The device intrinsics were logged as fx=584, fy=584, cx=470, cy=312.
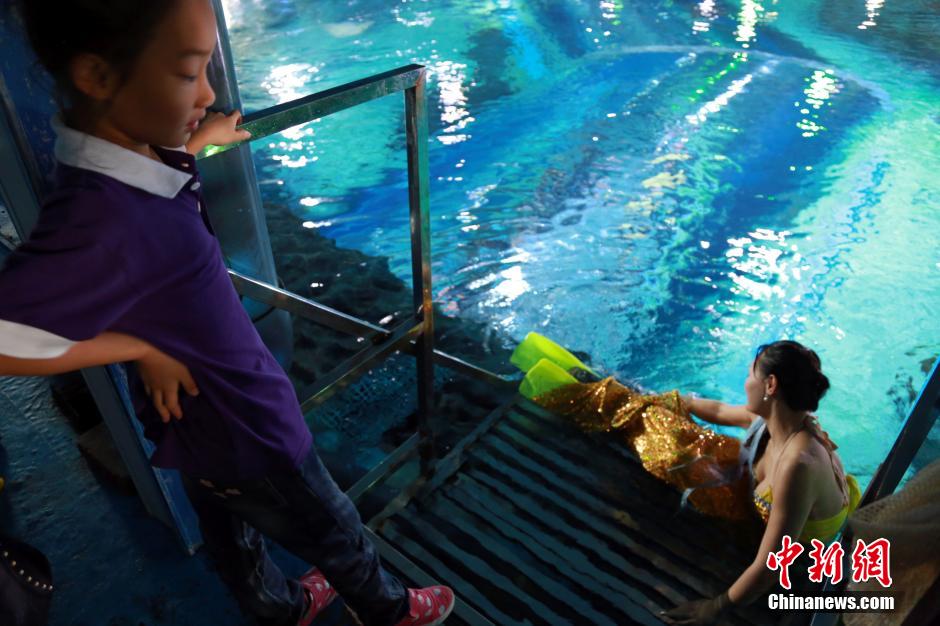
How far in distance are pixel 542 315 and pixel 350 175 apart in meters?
3.22

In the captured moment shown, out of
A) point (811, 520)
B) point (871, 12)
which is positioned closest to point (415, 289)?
point (811, 520)

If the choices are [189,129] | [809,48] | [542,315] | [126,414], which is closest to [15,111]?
[189,129]

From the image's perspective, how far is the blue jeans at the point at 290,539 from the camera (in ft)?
4.08

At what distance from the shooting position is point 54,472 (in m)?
2.14

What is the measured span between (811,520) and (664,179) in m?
4.60

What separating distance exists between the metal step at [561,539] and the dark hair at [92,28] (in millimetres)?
1730

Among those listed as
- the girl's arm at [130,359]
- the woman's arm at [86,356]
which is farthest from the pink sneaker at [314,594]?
the woman's arm at [86,356]

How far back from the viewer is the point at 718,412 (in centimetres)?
285

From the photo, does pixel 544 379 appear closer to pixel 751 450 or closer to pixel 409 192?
pixel 751 450

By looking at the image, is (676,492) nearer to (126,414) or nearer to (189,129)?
(126,414)

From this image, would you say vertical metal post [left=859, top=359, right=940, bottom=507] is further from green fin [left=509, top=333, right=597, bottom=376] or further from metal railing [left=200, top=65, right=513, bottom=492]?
green fin [left=509, top=333, right=597, bottom=376]

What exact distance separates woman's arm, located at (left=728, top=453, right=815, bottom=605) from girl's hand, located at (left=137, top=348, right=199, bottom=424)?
1766 mm

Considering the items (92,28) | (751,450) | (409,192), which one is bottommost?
(751,450)

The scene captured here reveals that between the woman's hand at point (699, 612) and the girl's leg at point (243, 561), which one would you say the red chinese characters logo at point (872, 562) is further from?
the girl's leg at point (243, 561)
